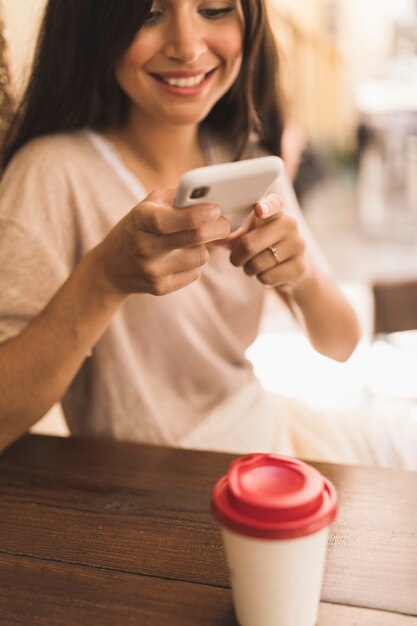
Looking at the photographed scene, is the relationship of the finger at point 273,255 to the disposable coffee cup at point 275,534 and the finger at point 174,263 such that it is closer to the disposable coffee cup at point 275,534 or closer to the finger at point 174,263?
the finger at point 174,263

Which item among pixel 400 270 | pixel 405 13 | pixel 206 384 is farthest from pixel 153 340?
pixel 405 13

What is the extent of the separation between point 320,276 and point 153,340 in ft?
1.04

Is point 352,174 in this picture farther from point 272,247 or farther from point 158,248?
point 158,248

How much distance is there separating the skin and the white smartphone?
0.08ft

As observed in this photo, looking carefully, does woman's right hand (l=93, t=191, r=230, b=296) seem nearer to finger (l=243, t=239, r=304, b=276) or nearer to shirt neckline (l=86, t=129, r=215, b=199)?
finger (l=243, t=239, r=304, b=276)

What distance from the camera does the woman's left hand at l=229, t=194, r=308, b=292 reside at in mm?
881

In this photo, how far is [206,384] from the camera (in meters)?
1.19

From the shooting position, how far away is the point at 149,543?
0.71 m

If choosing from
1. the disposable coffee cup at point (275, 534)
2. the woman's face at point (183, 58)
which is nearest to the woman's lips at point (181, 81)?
the woman's face at point (183, 58)

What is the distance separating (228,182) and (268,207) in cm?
18

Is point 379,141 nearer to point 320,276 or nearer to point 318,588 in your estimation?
point 320,276

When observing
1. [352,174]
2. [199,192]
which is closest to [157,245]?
[199,192]

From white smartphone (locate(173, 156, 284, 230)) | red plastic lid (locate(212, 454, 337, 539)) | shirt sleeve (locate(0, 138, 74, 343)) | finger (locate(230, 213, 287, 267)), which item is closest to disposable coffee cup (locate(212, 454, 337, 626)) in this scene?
red plastic lid (locate(212, 454, 337, 539))

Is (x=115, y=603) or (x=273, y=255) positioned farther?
(x=273, y=255)
